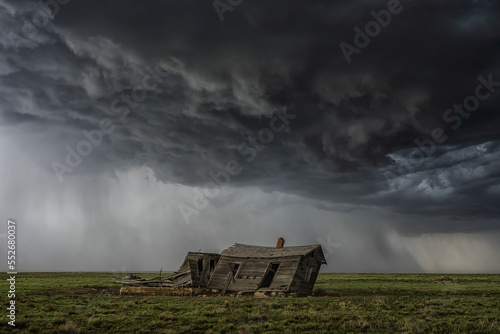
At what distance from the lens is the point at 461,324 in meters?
17.1

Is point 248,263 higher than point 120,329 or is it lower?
higher

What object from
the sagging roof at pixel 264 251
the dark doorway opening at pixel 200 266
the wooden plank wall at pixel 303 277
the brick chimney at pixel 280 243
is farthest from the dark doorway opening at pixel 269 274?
the dark doorway opening at pixel 200 266

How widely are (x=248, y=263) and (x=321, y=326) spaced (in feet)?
55.2

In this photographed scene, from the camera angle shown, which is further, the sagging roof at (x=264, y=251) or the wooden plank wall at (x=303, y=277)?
the sagging roof at (x=264, y=251)

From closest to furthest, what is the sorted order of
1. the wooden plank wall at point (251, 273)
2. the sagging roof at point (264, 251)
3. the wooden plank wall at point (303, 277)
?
the wooden plank wall at point (303, 277)
the wooden plank wall at point (251, 273)
the sagging roof at point (264, 251)

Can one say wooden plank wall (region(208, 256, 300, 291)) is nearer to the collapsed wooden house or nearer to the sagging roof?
the collapsed wooden house

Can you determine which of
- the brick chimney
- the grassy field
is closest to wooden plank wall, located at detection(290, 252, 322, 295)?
the brick chimney

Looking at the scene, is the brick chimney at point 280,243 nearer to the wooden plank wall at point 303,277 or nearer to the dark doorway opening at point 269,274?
the dark doorway opening at point 269,274

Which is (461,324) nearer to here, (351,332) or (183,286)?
(351,332)

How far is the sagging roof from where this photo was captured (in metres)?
31.9

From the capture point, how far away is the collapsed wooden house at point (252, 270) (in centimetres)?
3083

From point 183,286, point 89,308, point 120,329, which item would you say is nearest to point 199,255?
point 183,286

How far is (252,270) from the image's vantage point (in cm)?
3222

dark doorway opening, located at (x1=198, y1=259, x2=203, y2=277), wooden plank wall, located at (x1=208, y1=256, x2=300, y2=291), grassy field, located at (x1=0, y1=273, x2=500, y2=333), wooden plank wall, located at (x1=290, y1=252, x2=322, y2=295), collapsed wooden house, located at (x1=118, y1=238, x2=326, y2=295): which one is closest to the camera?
grassy field, located at (x1=0, y1=273, x2=500, y2=333)
